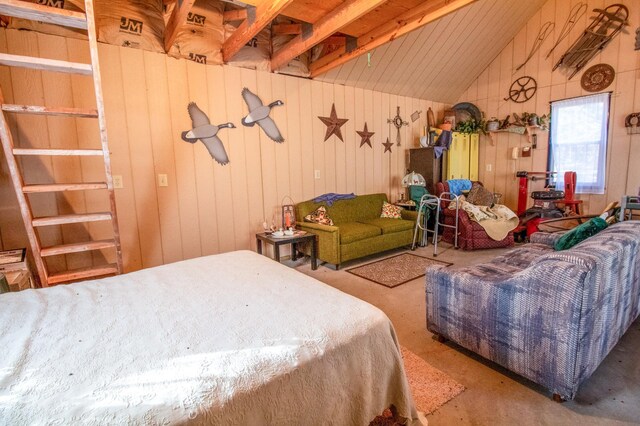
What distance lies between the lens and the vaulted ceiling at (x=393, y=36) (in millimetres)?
2752

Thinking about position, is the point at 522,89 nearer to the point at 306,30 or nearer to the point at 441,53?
the point at 441,53

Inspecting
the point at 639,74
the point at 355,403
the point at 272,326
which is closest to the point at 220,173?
the point at 272,326

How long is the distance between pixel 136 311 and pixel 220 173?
2.39 m

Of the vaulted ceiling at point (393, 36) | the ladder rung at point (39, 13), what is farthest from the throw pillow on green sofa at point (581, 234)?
the ladder rung at point (39, 13)

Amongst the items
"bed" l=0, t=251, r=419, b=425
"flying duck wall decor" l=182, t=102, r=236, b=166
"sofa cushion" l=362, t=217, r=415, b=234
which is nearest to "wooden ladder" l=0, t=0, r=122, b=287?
"bed" l=0, t=251, r=419, b=425

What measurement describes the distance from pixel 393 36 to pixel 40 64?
9.38 feet

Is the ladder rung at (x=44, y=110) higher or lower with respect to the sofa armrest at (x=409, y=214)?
higher

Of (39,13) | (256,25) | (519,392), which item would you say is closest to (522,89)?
(256,25)

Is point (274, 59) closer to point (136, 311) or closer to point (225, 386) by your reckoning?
point (136, 311)

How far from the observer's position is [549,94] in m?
5.04

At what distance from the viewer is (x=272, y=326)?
1155 mm

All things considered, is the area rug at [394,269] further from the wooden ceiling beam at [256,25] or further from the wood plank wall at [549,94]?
the wood plank wall at [549,94]

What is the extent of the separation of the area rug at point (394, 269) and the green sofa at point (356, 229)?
0.56ft

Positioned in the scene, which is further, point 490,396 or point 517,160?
point 517,160
